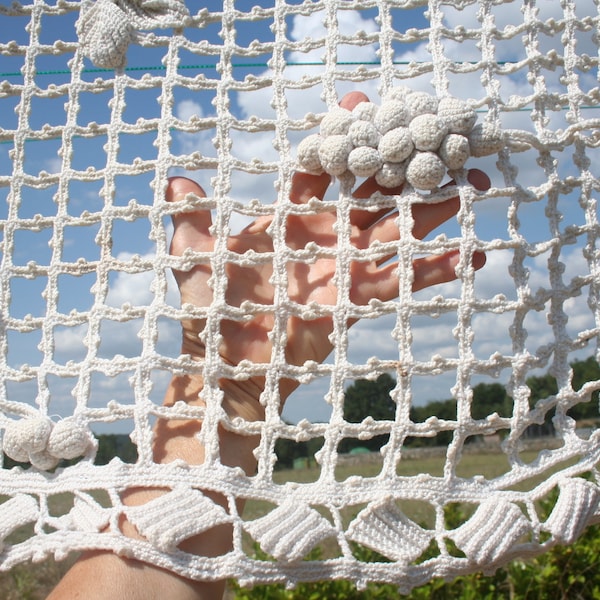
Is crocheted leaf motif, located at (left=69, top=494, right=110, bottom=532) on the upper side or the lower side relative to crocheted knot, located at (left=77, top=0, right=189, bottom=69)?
lower

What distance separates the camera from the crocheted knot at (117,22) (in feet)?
3.82

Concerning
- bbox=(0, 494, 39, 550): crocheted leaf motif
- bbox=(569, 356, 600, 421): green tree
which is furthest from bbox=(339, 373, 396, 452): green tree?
bbox=(569, 356, 600, 421): green tree

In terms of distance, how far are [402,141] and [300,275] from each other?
A: 0.28 meters

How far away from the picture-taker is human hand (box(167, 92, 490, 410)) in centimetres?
108

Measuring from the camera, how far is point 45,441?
0.98 metres

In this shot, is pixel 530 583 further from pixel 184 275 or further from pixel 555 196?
pixel 184 275

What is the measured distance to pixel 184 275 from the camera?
1092 millimetres

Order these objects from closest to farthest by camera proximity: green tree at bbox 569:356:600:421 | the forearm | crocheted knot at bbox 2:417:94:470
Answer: the forearm < crocheted knot at bbox 2:417:94:470 < green tree at bbox 569:356:600:421

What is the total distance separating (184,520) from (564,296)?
0.72 m

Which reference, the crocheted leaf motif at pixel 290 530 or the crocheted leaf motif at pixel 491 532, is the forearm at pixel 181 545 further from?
the crocheted leaf motif at pixel 491 532

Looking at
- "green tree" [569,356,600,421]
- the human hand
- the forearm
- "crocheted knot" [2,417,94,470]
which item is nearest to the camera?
the forearm

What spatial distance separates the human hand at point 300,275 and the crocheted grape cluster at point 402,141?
53mm

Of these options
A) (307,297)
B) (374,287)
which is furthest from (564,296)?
(307,297)

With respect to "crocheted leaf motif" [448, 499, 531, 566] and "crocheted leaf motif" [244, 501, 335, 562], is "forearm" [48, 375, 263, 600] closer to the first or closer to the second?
"crocheted leaf motif" [244, 501, 335, 562]
